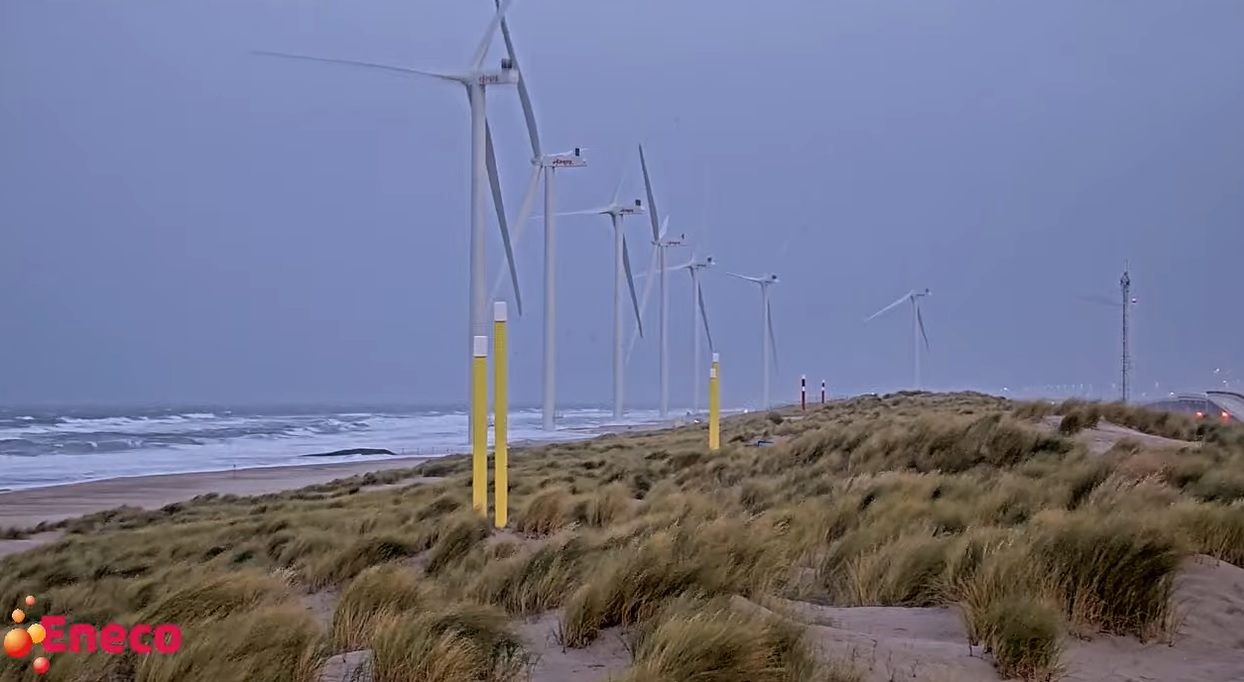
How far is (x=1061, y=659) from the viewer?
5.75 m

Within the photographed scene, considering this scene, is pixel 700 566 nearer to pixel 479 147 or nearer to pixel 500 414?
pixel 500 414

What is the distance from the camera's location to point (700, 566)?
22.8 feet

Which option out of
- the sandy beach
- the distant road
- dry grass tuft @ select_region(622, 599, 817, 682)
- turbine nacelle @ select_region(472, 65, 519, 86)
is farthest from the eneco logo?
the distant road

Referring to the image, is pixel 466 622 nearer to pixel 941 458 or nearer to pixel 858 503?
pixel 858 503

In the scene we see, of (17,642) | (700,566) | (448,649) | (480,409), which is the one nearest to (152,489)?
(480,409)

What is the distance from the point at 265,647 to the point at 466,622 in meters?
0.99

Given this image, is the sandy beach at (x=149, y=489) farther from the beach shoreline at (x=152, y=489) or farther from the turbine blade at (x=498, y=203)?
the turbine blade at (x=498, y=203)

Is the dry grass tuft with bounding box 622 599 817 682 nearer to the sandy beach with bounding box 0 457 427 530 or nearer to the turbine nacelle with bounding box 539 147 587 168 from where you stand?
the sandy beach with bounding box 0 457 427 530

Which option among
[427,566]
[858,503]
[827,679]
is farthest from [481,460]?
[827,679]

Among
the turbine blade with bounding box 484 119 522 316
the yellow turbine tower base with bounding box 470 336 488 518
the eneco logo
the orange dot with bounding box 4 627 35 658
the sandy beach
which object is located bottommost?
the sandy beach

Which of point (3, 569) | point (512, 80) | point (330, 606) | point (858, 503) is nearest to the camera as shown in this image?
point (330, 606)

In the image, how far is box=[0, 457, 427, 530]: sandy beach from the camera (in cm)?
2400

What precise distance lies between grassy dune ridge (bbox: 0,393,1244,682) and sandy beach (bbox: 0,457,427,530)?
7.17 metres

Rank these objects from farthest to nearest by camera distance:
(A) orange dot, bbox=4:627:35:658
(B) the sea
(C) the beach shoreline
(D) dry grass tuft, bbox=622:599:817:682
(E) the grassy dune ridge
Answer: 1. (B) the sea
2. (C) the beach shoreline
3. (E) the grassy dune ridge
4. (D) dry grass tuft, bbox=622:599:817:682
5. (A) orange dot, bbox=4:627:35:658
